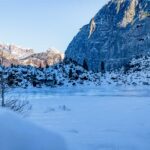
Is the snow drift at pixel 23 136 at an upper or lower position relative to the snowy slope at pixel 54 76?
lower

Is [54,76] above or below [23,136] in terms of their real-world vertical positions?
above

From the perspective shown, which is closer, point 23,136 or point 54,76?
point 23,136

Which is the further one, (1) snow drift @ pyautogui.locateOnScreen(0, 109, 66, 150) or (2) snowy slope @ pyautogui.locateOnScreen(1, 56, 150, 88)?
(2) snowy slope @ pyautogui.locateOnScreen(1, 56, 150, 88)

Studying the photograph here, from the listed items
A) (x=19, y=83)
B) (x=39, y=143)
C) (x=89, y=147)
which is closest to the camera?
(x=39, y=143)

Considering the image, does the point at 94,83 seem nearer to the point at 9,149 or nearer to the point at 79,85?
the point at 79,85

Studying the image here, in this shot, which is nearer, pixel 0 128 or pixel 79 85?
pixel 0 128

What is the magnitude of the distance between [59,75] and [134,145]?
9026 cm

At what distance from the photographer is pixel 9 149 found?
4.95 metres

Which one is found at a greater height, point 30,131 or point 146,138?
point 30,131

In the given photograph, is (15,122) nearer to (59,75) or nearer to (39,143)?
(39,143)

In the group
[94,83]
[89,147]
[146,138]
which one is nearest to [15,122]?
[89,147]

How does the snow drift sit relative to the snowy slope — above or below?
below

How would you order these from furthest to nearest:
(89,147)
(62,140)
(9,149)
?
(89,147), (62,140), (9,149)

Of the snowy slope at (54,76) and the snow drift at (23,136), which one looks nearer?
the snow drift at (23,136)
